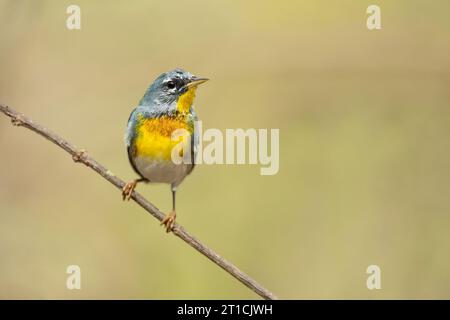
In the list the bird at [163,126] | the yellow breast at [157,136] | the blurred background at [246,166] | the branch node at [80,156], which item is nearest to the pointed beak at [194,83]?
the bird at [163,126]

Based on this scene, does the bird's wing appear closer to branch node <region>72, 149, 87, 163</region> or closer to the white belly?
the white belly

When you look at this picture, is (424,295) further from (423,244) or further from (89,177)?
(89,177)

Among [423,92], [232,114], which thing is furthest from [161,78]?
[423,92]

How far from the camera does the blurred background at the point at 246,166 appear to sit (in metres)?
6.34

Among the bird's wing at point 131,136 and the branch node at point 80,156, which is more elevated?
the bird's wing at point 131,136

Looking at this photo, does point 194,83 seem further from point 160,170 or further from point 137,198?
point 137,198

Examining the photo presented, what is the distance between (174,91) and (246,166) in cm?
276

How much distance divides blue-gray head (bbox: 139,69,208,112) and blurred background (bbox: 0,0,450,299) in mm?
1555

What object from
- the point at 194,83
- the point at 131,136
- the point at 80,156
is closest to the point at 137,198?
the point at 80,156

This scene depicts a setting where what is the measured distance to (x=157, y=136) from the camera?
15.0 feet

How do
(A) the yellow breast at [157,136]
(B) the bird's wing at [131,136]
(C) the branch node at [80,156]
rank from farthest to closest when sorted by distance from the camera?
1. (B) the bird's wing at [131,136]
2. (A) the yellow breast at [157,136]
3. (C) the branch node at [80,156]

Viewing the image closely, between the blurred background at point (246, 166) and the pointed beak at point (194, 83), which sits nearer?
the pointed beak at point (194, 83)

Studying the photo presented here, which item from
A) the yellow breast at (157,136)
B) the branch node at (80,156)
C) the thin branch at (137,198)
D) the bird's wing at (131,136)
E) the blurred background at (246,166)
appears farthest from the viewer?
the blurred background at (246,166)

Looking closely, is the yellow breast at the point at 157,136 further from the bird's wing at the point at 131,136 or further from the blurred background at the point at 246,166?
the blurred background at the point at 246,166
